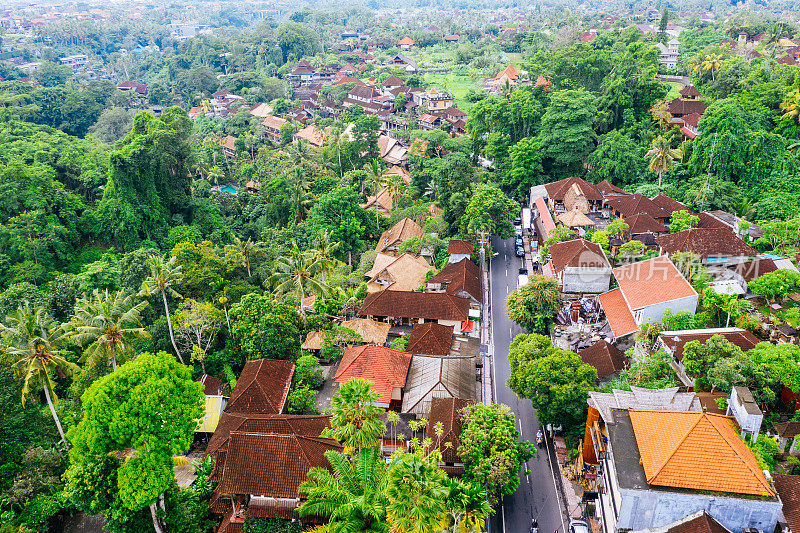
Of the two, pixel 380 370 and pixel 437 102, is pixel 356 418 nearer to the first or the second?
pixel 380 370


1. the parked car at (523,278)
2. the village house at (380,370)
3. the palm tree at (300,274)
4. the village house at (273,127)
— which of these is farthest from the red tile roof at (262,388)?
the village house at (273,127)

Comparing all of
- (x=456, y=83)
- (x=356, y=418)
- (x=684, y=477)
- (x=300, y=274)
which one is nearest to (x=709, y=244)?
A: (x=684, y=477)

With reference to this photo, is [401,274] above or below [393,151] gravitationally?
below

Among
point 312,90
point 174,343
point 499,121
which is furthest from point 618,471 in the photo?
point 312,90

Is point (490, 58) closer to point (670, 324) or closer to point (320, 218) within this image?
point (320, 218)

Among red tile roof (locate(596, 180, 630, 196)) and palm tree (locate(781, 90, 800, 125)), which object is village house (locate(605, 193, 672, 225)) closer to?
red tile roof (locate(596, 180, 630, 196))

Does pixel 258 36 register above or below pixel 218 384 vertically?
above

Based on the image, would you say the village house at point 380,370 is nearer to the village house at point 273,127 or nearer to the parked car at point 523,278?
the parked car at point 523,278
